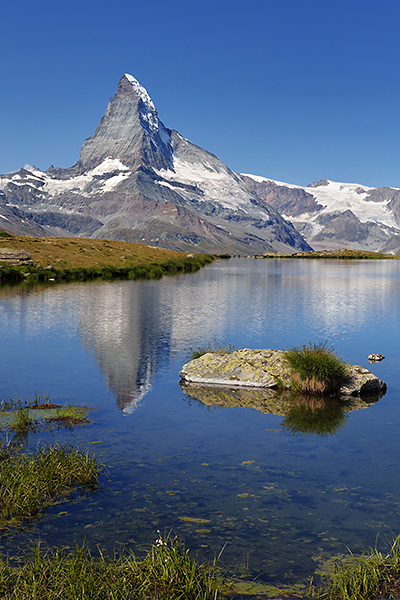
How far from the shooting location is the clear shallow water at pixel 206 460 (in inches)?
442

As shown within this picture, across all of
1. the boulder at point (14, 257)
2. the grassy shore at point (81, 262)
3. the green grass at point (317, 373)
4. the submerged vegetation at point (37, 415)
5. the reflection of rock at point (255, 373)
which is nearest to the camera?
the submerged vegetation at point (37, 415)

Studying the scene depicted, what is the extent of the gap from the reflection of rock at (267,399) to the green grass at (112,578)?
38.6 ft

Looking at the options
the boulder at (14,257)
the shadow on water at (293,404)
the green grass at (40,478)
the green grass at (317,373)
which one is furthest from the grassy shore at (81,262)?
the green grass at (40,478)

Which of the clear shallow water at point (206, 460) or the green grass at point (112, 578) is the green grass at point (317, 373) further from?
the green grass at point (112, 578)

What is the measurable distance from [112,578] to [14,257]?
9529 centimetres

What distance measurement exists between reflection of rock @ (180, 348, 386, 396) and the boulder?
7733 centimetres

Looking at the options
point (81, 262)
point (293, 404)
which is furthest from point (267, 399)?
point (81, 262)

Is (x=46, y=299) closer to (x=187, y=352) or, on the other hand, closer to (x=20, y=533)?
(x=187, y=352)

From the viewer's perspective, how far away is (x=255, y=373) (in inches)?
986

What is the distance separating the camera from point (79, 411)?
66.6 feet

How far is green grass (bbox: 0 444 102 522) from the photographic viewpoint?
40.2ft

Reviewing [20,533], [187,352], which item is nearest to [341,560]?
[20,533]

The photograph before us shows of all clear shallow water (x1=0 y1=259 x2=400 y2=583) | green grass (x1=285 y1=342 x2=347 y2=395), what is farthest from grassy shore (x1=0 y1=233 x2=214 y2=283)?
green grass (x1=285 y1=342 x2=347 y2=395)

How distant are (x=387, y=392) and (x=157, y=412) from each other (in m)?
10.4
